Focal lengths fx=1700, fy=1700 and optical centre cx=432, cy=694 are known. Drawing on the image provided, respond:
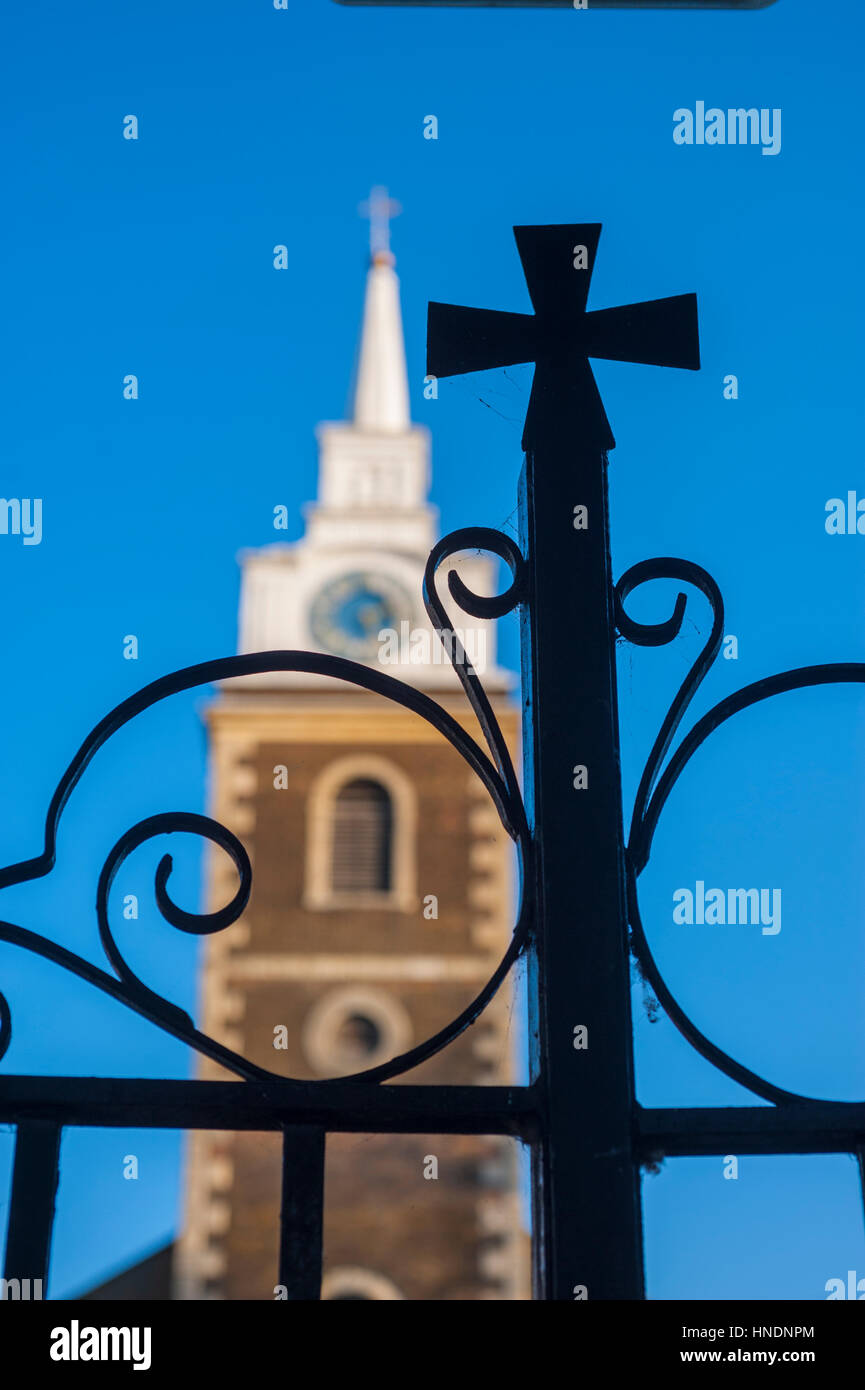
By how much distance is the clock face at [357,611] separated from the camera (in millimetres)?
30266

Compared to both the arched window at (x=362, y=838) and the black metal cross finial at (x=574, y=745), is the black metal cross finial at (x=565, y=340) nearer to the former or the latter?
the black metal cross finial at (x=574, y=745)

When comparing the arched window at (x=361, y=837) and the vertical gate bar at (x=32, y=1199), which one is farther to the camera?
the arched window at (x=361, y=837)

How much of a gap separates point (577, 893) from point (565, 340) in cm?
70

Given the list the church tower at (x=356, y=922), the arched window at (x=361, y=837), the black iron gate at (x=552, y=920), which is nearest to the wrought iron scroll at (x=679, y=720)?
the black iron gate at (x=552, y=920)

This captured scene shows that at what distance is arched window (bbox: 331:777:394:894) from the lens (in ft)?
91.8

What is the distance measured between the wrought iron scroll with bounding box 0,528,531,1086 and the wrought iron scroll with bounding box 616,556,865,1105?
0.12 m

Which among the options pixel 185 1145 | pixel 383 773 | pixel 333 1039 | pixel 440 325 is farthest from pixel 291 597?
pixel 440 325

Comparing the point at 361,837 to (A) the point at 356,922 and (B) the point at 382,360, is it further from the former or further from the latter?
(B) the point at 382,360

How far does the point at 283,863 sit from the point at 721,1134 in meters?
26.6

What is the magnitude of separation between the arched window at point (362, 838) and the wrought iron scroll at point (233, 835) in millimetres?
26176

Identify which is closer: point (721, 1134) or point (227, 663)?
point (721, 1134)
